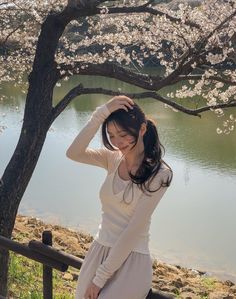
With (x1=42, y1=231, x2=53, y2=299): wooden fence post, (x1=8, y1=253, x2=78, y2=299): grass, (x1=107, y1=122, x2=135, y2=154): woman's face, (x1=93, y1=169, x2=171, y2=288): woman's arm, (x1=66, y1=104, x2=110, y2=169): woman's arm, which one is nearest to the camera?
(x1=93, y1=169, x2=171, y2=288): woman's arm

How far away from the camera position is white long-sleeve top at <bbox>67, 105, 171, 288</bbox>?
1907 mm

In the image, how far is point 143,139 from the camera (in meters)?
2.04

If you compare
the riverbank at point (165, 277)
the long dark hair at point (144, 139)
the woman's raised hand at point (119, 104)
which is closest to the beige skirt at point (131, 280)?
the long dark hair at point (144, 139)

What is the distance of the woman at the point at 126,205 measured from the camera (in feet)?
6.28

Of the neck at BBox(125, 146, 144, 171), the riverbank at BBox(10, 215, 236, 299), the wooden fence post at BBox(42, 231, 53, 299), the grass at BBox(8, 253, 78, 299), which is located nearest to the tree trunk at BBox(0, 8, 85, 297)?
the grass at BBox(8, 253, 78, 299)

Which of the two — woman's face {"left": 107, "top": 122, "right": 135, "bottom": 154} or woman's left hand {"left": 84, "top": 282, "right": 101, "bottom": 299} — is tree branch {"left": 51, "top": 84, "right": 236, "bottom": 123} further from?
woman's left hand {"left": 84, "top": 282, "right": 101, "bottom": 299}

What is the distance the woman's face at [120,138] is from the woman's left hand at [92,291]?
57 centimetres

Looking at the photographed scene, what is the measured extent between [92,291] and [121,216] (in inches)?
12.9

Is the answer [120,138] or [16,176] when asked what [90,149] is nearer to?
[120,138]

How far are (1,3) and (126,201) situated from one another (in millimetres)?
4078

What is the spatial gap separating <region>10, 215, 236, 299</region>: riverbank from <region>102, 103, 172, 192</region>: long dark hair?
325 centimetres

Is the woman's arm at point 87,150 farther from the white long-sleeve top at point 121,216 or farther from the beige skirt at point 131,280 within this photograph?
the beige skirt at point 131,280

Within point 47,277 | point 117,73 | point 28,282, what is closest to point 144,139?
point 47,277

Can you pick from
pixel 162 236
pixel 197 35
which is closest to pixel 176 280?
pixel 162 236
